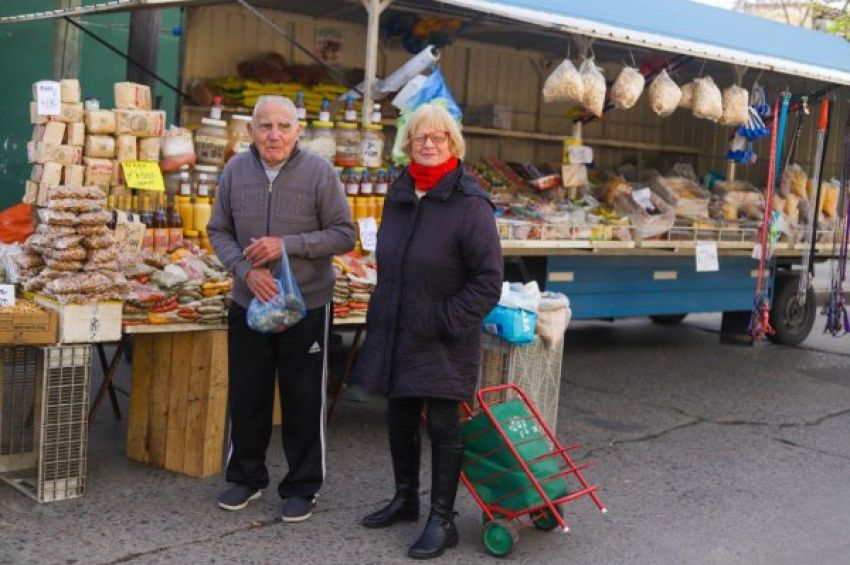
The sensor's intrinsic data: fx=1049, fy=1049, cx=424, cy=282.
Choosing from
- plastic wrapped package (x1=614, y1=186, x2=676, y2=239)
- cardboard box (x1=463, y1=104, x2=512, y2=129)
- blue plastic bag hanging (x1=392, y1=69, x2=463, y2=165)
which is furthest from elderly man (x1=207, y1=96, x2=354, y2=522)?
cardboard box (x1=463, y1=104, x2=512, y2=129)

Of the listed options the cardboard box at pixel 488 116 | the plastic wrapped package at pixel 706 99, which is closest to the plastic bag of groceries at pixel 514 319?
the plastic wrapped package at pixel 706 99

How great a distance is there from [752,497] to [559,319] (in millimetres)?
1371

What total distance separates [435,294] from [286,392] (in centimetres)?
86

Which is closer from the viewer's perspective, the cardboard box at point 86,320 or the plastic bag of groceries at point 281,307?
the plastic bag of groceries at point 281,307

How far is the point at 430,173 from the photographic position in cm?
430

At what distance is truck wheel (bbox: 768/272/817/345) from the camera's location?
10.3 meters

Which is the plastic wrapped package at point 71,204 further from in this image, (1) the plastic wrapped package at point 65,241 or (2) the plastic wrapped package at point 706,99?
(2) the plastic wrapped package at point 706,99

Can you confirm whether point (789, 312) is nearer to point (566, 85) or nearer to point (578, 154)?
point (578, 154)

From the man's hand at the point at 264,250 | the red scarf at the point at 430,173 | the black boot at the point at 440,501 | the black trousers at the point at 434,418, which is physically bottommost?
the black boot at the point at 440,501

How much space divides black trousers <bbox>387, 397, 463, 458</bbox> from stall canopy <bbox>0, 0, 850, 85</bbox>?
8.81 feet

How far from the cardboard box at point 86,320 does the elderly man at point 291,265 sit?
1.81 ft

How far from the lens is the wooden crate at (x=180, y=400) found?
199 inches

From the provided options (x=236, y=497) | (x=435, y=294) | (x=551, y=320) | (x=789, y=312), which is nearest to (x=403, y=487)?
(x=236, y=497)

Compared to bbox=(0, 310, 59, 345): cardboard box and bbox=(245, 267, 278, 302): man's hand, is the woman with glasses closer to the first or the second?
bbox=(245, 267, 278, 302): man's hand
